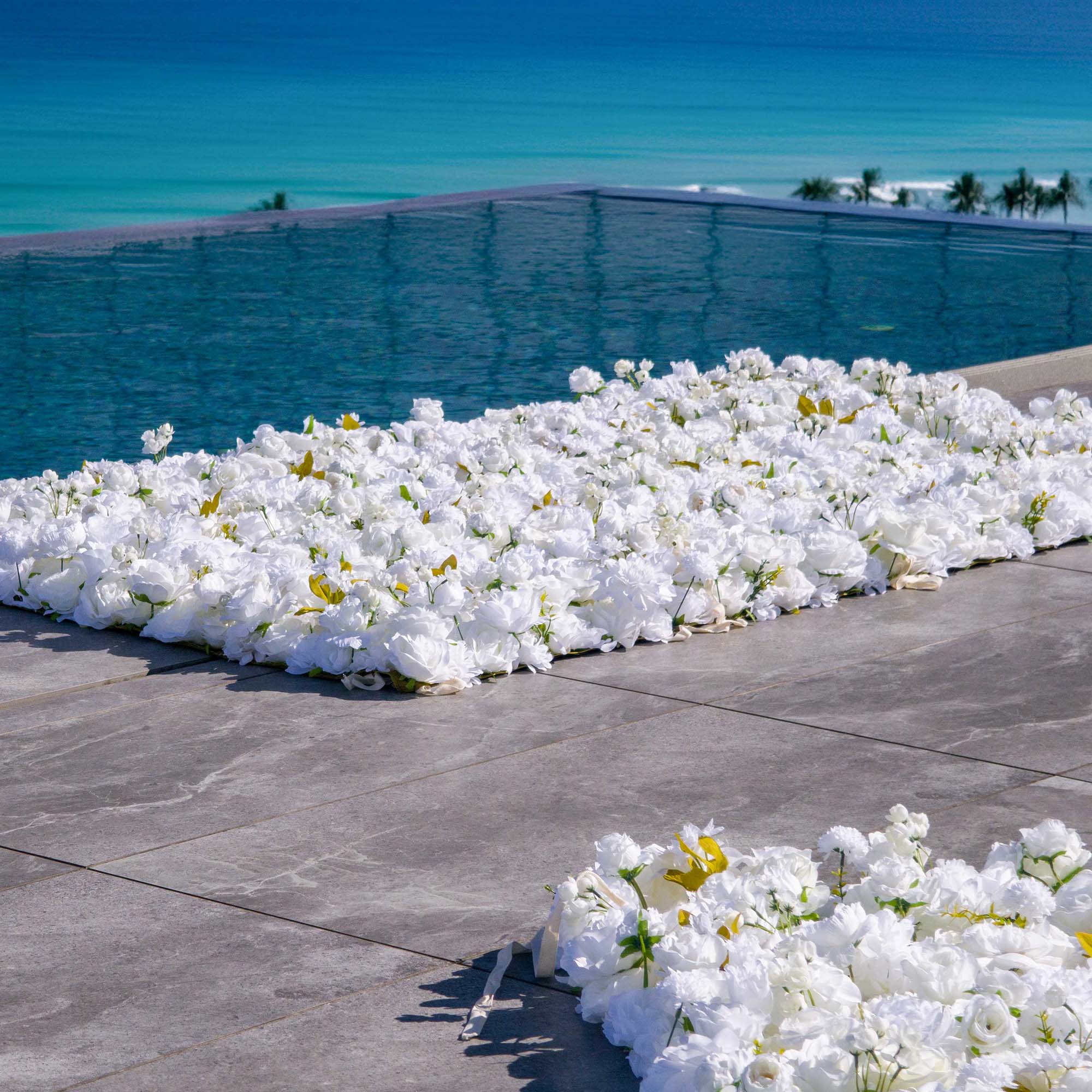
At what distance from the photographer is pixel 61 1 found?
71625 millimetres

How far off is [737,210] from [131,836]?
49.5 ft

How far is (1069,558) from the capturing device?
6.09 metres

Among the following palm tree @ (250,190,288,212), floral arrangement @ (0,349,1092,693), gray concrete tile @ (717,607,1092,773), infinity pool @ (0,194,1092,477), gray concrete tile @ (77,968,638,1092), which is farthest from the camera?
palm tree @ (250,190,288,212)

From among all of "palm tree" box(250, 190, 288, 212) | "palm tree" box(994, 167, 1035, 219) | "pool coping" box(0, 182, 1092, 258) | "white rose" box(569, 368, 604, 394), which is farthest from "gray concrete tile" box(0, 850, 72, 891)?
"palm tree" box(994, 167, 1035, 219)

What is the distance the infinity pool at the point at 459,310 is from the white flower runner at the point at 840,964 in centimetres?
649

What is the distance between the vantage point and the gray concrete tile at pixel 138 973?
9.09 feet

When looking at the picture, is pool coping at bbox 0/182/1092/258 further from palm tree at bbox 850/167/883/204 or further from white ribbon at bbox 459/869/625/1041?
white ribbon at bbox 459/869/625/1041

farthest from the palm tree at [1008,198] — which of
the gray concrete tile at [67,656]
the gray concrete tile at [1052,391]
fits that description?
the gray concrete tile at [67,656]

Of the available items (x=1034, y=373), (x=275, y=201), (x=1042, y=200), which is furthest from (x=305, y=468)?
(x=1042, y=200)

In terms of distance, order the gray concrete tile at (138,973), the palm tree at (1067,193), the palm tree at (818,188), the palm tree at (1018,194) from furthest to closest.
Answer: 1. the palm tree at (1018,194)
2. the palm tree at (818,188)
3. the palm tree at (1067,193)
4. the gray concrete tile at (138,973)

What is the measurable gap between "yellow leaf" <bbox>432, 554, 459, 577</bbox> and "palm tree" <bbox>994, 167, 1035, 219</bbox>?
87.4ft

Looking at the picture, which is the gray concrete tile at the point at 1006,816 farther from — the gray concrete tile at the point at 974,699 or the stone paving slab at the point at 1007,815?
the gray concrete tile at the point at 974,699

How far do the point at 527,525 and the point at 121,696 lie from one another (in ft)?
5.29

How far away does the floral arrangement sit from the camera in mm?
4895
